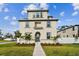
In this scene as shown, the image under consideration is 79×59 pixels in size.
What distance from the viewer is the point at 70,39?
25.0 ft

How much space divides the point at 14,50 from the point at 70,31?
145cm

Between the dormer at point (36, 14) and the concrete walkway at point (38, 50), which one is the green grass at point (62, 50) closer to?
the concrete walkway at point (38, 50)

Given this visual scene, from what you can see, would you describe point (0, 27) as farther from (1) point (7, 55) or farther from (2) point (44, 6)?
(2) point (44, 6)

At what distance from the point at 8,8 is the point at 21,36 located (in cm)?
78

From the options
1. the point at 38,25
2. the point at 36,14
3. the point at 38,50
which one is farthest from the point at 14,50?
the point at 36,14

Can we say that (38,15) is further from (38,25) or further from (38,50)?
(38,50)

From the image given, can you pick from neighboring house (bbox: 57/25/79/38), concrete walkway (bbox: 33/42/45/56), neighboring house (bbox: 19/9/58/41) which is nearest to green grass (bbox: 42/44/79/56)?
concrete walkway (bbox: 33/42/45/56)

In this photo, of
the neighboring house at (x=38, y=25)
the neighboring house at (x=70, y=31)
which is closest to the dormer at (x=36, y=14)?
the neighboring house at (x=38, y=25)

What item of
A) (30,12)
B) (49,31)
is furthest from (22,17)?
(49,31)

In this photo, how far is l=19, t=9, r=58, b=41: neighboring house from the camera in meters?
7.61

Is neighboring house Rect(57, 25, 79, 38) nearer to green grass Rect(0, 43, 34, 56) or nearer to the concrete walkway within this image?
the concrete walkway

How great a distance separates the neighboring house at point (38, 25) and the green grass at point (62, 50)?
1.28 feet

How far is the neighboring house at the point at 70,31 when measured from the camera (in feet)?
24.5

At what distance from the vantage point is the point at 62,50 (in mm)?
7328
